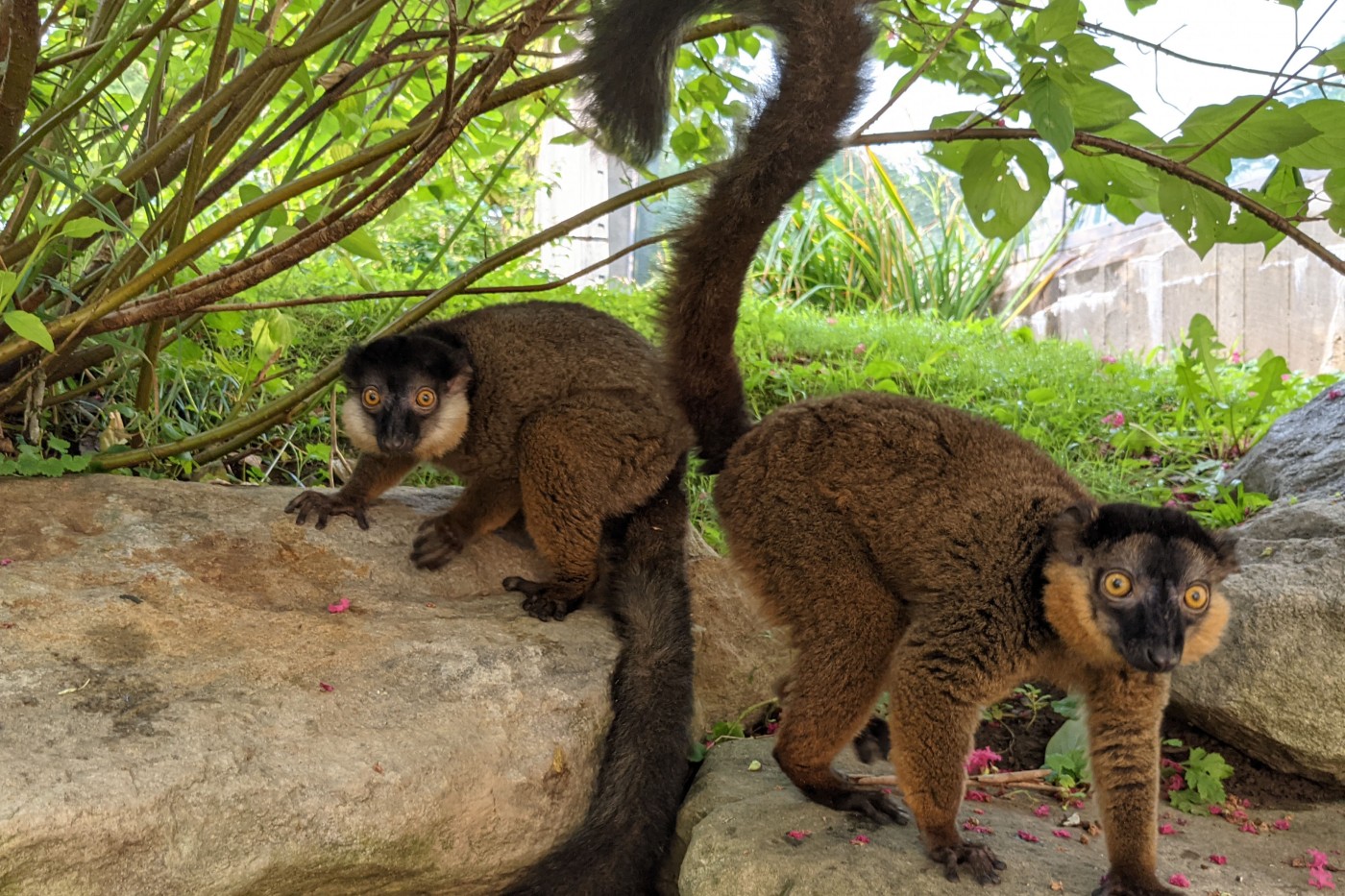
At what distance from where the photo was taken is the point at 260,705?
9.18ft

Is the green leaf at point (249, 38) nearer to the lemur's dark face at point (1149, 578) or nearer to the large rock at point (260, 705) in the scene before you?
the large rock at point (260, 705)

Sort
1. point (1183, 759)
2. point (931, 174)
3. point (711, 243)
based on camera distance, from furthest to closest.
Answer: point (931, 174) < point (1183, 759) < point (711, 243)

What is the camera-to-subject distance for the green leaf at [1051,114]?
7.77 ft

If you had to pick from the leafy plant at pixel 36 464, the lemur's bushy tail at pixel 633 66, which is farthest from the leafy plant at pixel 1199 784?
the leafy plant at pixel 36 464

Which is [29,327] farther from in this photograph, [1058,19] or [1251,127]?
[1251,127]

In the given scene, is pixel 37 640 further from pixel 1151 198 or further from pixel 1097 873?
pixel 1151 198

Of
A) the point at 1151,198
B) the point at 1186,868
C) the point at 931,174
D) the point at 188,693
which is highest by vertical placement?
the point at 931,174

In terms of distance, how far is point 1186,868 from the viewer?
2.95 meters

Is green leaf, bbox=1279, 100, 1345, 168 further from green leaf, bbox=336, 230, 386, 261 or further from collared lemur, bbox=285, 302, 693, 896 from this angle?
green leaf, bbox=336, 230, 386, 261

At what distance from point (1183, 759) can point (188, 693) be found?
3.07 metres

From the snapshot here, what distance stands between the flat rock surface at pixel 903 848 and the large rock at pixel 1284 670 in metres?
0.21

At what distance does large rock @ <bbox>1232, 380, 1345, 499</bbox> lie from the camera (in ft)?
15.0

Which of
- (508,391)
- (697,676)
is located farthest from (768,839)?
(508,391)

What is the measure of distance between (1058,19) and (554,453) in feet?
6.76
